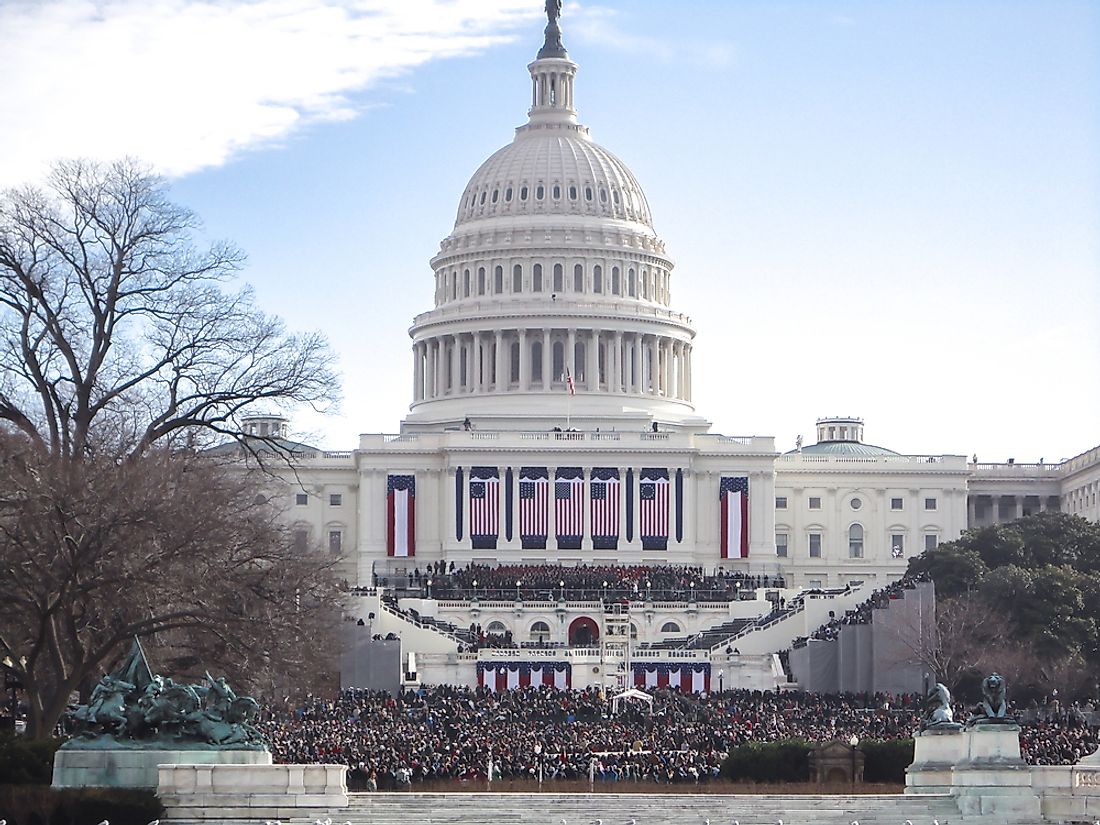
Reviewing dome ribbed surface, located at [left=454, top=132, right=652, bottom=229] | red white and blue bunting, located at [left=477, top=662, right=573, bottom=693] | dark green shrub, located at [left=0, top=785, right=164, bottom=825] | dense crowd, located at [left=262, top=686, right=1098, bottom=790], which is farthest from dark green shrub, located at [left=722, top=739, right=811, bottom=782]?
dome ribbed surface, located at [left=454, top=132, right=652, bottom=229]

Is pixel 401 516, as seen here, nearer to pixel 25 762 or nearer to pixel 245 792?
pixel 25 762

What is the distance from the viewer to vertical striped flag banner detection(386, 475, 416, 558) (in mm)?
166500

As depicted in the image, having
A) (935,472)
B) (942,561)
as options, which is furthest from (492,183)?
(942,561)

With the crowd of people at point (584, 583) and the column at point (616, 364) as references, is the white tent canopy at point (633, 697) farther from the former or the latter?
the column at point (616, 364)

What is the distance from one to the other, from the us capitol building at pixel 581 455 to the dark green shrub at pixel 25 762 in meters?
79.3

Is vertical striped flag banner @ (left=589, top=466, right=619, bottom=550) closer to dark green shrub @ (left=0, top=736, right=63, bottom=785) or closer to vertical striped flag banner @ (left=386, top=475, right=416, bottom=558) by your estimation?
vertical striped flag banner @ (left=386, top=475, right=416, bottom=558)

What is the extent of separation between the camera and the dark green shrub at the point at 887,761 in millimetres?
75562

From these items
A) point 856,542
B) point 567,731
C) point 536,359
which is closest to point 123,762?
point 567,731

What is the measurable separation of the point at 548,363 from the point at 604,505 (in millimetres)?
17819

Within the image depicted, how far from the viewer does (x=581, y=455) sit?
167375mm

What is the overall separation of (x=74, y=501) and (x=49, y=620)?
10.2ft

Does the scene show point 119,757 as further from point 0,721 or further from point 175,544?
point 0,721

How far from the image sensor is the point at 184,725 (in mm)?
63750

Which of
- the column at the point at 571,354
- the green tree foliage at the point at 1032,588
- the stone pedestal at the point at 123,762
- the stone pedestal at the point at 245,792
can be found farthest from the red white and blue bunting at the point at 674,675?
the stone pedestal at the point at 245,792
